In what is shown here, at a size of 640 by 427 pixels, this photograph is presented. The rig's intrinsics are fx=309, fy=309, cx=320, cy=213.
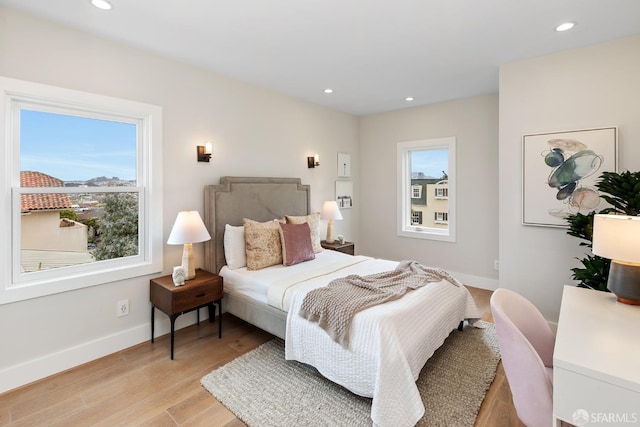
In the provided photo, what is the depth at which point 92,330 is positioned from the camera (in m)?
2.51

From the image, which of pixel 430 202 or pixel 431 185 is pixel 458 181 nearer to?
pixel 431 185

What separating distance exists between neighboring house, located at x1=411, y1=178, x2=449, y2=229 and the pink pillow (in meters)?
2.26

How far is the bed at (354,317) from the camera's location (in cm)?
174

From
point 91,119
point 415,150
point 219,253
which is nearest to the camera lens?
point 91,119

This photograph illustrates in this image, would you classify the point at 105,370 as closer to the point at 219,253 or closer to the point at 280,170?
the point at 219,253

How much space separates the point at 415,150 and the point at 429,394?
3.60 meters

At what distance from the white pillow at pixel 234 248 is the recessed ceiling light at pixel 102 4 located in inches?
75.9

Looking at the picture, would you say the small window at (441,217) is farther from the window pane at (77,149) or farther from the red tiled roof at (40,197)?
the red tiled roof at (40,197)

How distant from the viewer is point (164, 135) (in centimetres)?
288

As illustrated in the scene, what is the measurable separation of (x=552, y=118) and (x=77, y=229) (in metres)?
4.27

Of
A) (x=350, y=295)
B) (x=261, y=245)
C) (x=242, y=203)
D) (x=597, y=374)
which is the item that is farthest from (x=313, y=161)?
(x=597, y=374)

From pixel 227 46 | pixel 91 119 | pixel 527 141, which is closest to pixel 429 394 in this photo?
pixel 527 141

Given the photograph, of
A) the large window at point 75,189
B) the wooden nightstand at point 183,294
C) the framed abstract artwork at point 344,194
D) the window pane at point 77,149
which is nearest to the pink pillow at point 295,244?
the wooden nightstand at point 183,294

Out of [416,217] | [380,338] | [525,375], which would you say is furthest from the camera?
[416,217]
